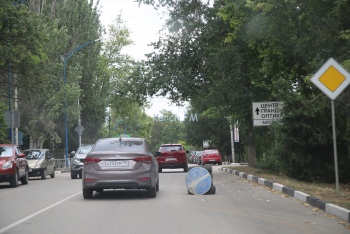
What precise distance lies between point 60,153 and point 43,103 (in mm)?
17492

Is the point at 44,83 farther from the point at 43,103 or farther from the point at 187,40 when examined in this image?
the point at 43,103

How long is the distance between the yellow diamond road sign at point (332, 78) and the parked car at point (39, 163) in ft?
60.0

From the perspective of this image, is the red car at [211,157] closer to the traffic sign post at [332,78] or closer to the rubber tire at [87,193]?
the rubber tire at [87,193]

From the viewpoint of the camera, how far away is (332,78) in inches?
482

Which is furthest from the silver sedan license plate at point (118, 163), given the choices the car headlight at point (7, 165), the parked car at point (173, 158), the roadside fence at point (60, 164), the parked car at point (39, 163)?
the roadside fence at point (60, 164)

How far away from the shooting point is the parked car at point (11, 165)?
20031mm

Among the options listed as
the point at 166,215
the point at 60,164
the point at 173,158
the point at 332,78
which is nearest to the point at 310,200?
the point at 332,78

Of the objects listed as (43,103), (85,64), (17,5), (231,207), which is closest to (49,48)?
(43,103)

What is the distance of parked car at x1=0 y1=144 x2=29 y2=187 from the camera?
2003 centimetres

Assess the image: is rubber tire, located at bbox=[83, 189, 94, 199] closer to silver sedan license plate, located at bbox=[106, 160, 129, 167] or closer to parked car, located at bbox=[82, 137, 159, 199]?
parked car, located at bbox=[82, 137, 159, 199]

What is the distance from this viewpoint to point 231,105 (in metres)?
27.3

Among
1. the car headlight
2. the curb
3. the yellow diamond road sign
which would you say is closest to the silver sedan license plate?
the curb

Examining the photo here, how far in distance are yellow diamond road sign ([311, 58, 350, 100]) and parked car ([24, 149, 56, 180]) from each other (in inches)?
721

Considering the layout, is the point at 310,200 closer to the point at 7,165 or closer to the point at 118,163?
the point at 118,163
